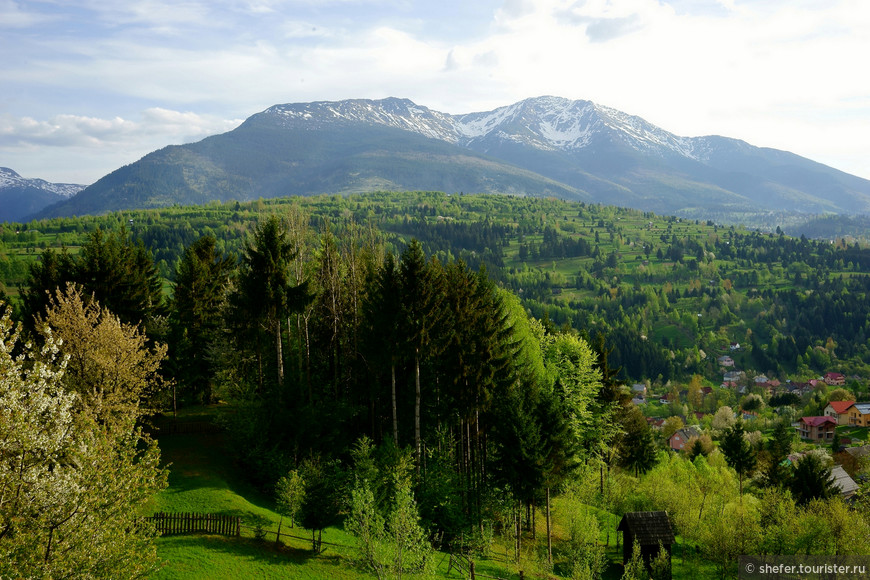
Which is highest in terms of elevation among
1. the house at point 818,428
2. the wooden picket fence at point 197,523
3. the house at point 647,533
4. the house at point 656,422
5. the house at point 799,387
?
the wooden picket fence at point 197,523

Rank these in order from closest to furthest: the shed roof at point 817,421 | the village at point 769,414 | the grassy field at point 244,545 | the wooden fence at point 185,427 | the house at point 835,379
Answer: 1. the grassy field at point 244,545
2. the wooden fence at point 185,427
3. the village at point 769,414
4. the shed roof at point 817,421
5. the house at point 835,379

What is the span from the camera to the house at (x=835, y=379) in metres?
182

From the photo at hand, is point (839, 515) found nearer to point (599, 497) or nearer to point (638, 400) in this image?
point (599, 497)

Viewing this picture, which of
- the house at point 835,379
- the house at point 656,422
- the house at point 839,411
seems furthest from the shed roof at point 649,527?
the house at point 835,379

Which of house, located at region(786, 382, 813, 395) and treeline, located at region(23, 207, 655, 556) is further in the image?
house, located at region(786, 382, 813, 395)

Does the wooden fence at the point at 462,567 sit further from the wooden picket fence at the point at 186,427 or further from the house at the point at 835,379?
the house at the point at 835,379

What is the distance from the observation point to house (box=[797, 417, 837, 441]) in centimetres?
12444

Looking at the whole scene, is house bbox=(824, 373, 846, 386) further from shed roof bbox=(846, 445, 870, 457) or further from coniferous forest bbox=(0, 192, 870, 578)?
coniferous forest bbox=(0, 192, 870, 578)

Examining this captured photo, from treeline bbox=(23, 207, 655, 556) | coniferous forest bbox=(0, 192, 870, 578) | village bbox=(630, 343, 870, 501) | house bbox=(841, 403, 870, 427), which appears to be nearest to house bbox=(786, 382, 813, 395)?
village bbox=(630, 343, 870, 501)

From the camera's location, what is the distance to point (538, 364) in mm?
46438

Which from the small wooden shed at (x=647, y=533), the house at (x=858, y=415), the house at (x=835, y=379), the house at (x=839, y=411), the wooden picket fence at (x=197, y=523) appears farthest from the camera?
the house at (x=835, y=379)

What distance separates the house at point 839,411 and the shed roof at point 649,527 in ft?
372

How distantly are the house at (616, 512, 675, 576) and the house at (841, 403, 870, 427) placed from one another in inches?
4427

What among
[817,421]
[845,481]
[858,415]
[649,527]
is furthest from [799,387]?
[649,527]
